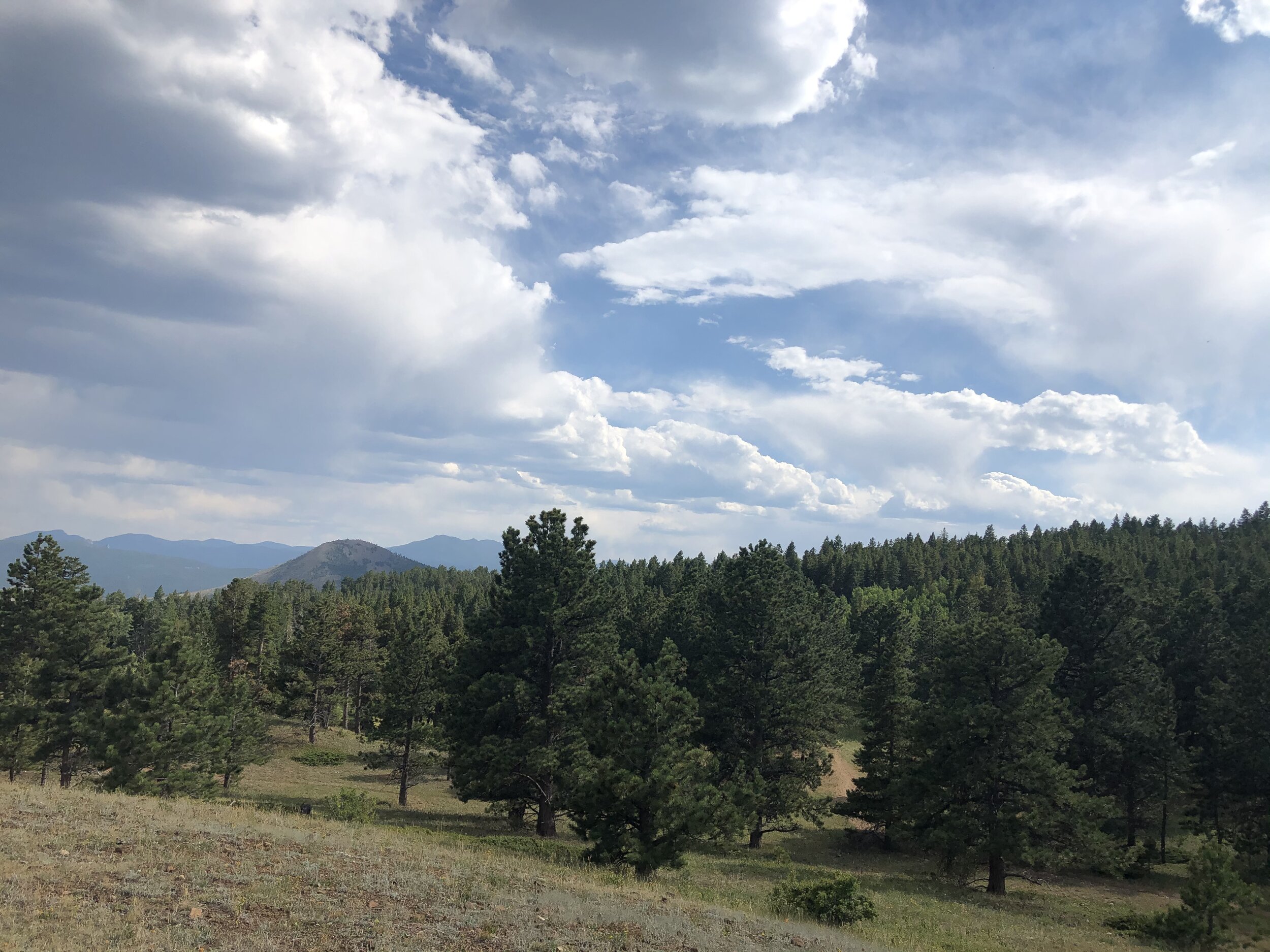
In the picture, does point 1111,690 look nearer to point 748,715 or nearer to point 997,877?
point 997,877

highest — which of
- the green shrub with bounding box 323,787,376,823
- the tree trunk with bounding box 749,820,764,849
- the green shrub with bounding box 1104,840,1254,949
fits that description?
the green shrub with bounding box 1104,840,1254,949

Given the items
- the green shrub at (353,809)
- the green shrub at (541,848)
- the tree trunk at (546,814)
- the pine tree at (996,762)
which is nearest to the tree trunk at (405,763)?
the tree trunk at (546,814)

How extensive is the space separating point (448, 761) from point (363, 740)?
43688 mm

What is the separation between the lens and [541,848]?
2591 centimetres

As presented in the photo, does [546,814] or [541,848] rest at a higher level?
[541,848]

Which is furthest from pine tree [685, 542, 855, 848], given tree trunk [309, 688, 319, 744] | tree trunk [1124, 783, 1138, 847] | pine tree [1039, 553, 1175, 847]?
tree trunk [309, 688, 319, 744]

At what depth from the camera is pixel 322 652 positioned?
65312mm

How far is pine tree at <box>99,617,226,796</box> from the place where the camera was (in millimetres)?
31875

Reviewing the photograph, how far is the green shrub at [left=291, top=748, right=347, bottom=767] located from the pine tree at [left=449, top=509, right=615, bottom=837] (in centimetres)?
3682

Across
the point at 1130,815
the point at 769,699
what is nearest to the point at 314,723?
the point at 769,699

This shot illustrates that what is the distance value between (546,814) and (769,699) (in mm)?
13269

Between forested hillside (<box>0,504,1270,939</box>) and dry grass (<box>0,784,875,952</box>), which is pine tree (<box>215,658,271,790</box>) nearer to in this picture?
forested hillside (<box>0,504,1270,939</box>)

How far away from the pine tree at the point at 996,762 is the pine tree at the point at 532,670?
15.3 metres

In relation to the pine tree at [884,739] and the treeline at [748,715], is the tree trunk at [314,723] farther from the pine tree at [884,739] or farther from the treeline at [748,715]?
the pine tree at [884,739]
